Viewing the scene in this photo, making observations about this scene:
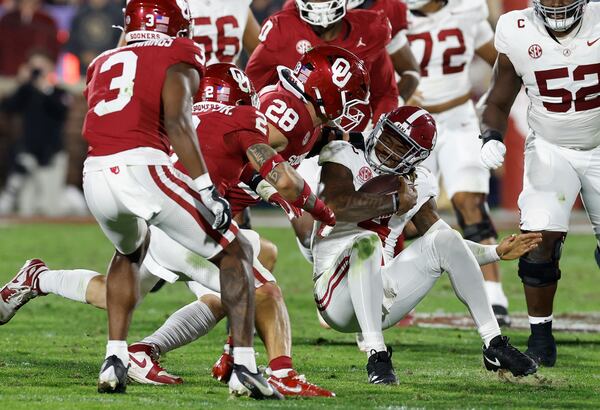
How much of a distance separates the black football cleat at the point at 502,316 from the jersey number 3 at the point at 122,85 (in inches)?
139

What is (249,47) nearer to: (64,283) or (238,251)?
(64,283)

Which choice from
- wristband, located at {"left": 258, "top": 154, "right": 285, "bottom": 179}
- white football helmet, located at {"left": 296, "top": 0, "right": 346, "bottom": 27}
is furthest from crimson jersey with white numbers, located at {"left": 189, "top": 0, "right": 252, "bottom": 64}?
wristband, located at {"left": 258, "top": 154, "right": 285, "bottom": 179}

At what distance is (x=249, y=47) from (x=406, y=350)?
241 cm

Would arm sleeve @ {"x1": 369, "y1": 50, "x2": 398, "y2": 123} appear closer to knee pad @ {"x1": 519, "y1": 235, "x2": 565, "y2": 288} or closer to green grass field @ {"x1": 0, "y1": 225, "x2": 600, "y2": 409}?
green grass field @ {"x1": 0, "y1": 225, "x2": 600, "y2": 409}

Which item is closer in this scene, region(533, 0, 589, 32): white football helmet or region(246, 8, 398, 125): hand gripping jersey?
region(533, 0, 589, 32): white football helmet

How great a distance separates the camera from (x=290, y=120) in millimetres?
5672

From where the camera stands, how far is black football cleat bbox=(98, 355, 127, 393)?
5137mm

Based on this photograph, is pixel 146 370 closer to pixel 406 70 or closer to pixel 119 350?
Answer: pixel 119 350

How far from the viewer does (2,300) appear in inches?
240

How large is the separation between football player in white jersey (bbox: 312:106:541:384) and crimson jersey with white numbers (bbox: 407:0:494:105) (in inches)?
121

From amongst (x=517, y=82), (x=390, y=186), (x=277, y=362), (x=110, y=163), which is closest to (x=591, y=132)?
(x=517, y=82)

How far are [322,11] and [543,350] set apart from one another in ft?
7.08

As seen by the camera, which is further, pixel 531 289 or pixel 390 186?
pixel 531 289

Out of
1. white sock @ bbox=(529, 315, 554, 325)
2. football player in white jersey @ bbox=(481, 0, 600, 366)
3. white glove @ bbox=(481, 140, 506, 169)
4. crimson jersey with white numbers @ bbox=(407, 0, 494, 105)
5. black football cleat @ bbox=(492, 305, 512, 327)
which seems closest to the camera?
white glove @ bbox=(481, 140, 506, 169)
